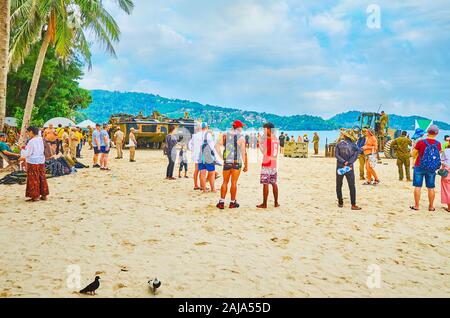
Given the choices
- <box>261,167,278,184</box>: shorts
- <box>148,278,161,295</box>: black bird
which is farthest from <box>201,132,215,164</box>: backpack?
<box>148,278,161,295</box>: black bird

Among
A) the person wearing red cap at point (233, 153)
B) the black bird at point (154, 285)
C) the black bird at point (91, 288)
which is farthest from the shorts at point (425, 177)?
the black bird at point (91, 288)

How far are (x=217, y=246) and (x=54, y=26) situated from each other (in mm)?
13777

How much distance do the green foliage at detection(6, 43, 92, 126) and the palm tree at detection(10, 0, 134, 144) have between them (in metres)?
12.0

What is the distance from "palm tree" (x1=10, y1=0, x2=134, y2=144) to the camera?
13938 millimetres

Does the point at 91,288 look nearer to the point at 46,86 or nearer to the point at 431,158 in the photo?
the point at 431,158

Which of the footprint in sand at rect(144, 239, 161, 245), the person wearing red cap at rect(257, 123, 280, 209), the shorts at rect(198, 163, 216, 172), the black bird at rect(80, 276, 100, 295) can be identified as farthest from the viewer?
the shorts at rect(198, 163, 216, 172)

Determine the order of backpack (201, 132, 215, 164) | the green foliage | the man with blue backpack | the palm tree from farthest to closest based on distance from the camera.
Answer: the green foliage → the palm tree → backpack (201, 132, 215, 164) → the man with blue backpack

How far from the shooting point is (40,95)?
30375 millimetres

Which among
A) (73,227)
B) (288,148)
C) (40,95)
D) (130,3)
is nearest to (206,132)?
(73,227)

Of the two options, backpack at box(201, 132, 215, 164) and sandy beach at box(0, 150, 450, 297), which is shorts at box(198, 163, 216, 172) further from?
sandy beach at box(0, 150, 450, 297)

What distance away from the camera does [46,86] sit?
1204 inches

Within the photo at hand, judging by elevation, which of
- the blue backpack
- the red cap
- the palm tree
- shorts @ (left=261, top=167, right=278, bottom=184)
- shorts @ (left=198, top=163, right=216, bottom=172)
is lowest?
shorts @ (left=261, top=167, right=278, bottom=184)

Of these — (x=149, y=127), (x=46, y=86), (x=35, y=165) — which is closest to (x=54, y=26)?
(x=35, y=165)

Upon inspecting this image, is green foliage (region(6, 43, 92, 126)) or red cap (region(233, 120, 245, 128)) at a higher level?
green foliage (region(6, 43, 92, 126))
